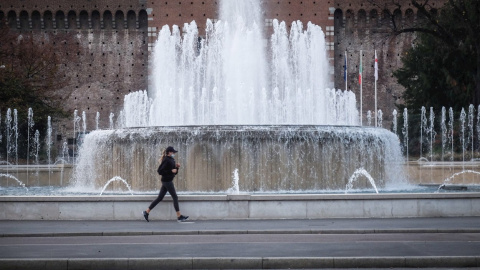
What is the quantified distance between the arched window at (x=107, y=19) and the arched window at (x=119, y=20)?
0.96 feet

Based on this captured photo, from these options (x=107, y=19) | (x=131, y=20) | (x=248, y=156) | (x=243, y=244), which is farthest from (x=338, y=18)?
(x=243, y=244)

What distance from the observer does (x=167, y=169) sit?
11.5m

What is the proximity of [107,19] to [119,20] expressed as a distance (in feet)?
1.93

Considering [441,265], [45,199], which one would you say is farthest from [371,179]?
[441,265]

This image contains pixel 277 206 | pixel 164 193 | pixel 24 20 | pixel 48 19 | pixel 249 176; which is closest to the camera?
pixel 164 193

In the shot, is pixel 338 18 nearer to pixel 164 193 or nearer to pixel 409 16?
pixel 409 16

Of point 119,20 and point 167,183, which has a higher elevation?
point 119,20

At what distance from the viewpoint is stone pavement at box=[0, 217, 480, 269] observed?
773cm

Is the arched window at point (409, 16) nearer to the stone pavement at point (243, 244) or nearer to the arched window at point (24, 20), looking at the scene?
the arched window at point (24, 20)

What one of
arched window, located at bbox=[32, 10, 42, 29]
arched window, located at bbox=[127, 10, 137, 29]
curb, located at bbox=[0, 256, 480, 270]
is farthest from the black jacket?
arched window, located at bbox=[32, 10, 42, 29]

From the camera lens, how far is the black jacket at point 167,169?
11.4 metres

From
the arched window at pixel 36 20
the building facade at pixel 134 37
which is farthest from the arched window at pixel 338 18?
the arched window at pixel 36 20

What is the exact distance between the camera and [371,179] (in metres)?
14.9

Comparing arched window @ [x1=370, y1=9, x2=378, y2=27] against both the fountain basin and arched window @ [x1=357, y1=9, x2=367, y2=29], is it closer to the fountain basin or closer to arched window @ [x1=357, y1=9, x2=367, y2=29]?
arched window @ [x1=357, y1=9, x2=367, y2=29]
